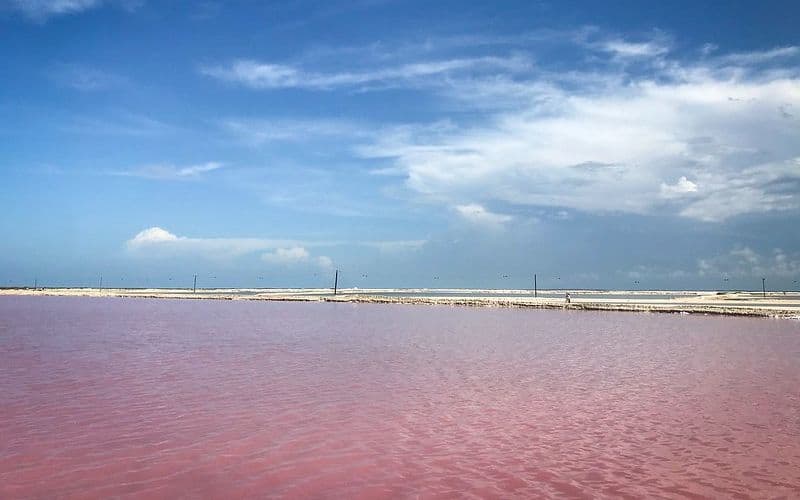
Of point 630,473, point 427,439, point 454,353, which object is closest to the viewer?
point 630,473

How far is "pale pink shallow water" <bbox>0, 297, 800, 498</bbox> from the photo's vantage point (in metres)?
8.55

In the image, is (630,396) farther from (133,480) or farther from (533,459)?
(133,480)

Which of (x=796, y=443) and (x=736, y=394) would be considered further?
(x=736, y=394)

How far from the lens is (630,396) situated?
51.5ft

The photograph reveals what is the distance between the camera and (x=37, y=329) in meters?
33.3

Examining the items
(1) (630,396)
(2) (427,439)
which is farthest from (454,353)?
(2) (427,439)

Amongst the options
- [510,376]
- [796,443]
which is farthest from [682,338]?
[796,443]

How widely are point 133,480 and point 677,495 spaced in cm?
827

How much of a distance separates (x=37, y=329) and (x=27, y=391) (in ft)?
74.0

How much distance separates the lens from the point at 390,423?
12211 mm

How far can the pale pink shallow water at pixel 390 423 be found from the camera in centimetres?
855

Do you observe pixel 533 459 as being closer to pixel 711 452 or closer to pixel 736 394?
pixel 711 452

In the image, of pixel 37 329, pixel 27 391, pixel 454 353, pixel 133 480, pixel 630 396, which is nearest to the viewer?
pixel 133 480

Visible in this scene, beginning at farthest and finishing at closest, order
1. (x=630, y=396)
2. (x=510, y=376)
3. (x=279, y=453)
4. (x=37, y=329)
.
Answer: (x=37, y=329) → (x=510, y=376) → (x=630, y=396) → (x=279, y=453)
